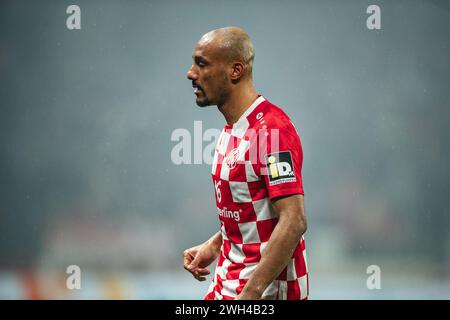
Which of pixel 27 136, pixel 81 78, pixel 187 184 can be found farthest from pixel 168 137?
pixel 27 136

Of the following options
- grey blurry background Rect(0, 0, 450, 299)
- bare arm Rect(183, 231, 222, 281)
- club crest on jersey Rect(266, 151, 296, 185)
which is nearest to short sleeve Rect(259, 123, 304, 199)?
club crest on jersey Rect(266, 151, 296, 185)

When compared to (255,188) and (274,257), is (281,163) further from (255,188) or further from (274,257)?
(274,257)

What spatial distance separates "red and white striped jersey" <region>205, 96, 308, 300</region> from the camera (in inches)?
67.0

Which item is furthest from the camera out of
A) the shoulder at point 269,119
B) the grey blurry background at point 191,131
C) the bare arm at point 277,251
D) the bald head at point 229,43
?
the grey blurry background at point 191,131

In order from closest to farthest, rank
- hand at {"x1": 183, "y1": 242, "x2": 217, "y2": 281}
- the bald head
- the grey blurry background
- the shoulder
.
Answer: the shoulder, the bald head, hand at {"x1": 183, "y1": 242, "x2": 217, "y2": 281}, the grey blurry background

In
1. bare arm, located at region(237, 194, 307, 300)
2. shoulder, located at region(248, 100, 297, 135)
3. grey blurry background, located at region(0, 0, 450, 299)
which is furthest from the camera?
grey blurry background, located at region(0, 0, 450, 299)

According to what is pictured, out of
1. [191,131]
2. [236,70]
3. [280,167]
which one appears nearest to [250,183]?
[280,167]

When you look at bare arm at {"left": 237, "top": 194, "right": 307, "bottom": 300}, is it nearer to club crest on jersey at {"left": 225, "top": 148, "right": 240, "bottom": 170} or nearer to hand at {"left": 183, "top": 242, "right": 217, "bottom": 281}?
club crest on jersey at {"left": 225, "top": 148, "right": 240, "bottom": 170}

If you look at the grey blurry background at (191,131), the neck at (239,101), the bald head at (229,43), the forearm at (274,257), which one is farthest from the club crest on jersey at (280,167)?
the grey blurry background at (191,131)

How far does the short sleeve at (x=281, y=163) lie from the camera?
5.48 ft

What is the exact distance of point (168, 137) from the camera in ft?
15.4

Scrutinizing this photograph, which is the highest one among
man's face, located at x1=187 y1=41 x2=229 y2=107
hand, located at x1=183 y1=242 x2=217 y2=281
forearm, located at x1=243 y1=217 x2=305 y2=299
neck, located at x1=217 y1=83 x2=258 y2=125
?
man's face, located at x1=187 y1=41 x2=229 y2=107

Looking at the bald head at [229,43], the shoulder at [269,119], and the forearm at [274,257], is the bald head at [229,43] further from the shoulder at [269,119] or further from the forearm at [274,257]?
the forearm at [274,257]

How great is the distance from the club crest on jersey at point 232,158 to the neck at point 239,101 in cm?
14
